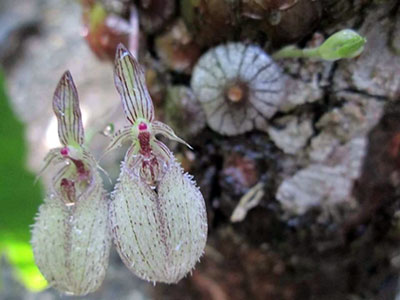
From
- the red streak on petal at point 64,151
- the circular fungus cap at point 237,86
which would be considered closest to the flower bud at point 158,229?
the red streak on petal at point 64,151

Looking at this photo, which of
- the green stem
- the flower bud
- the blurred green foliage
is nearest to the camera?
the flower bud

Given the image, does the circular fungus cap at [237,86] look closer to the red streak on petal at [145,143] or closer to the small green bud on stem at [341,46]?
the small green bud on stem at [341,46]

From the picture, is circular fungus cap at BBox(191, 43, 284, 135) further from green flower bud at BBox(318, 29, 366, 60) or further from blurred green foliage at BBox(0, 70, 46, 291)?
blurred green foliage at BBox(0, 70, 46, 291)

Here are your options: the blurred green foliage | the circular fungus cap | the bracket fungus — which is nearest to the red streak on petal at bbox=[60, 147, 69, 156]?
the bracket fungus

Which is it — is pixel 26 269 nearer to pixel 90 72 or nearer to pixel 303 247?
pixel 303 247

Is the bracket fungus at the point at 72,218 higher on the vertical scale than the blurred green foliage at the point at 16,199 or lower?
higher
